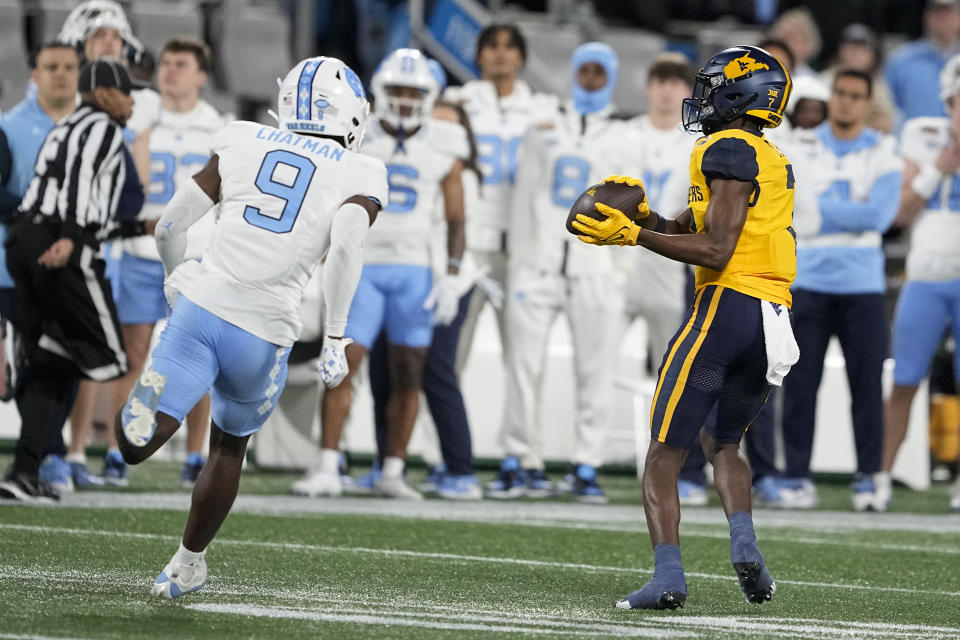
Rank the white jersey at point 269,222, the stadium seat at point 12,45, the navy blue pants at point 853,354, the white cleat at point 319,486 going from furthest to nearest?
the stadium seat at point 12,45 < the navy blue pants at point 853,354 < the white cleat at point 319,486 < the white jersey at point 269,222

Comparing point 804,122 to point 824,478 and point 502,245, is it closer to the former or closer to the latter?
point 502,245

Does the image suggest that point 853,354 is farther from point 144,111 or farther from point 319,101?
point 319,101

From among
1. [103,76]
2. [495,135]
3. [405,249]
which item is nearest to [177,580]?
[103,76]

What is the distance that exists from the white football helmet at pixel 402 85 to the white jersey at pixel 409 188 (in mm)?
67

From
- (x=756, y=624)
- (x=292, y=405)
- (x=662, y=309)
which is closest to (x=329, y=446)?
(x=292, y=405)

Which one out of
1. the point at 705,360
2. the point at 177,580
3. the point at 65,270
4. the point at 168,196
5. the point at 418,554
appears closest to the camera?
the point at 177,580

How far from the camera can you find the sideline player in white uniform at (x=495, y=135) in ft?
31.1

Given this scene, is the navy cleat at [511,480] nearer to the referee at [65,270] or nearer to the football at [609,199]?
the referee at [65,270]

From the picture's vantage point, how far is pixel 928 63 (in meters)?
12.7

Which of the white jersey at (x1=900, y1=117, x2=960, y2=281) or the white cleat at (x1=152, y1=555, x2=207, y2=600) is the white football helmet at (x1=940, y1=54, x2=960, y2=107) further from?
the white cleat at (x1=152, y1=555, x2=207, y2=600)

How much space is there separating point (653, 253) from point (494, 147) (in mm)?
1035

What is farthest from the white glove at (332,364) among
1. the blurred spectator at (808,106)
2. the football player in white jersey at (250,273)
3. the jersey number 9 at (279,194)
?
the blurred spectator at (808,106)

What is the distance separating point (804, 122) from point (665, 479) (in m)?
4.37

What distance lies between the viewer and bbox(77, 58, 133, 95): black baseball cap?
7.71m
